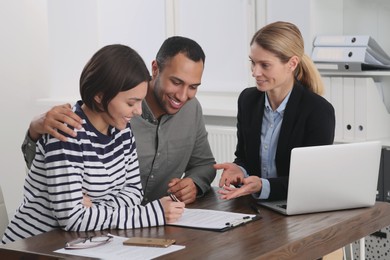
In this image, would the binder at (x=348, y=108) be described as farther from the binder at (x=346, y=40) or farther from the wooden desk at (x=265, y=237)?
the wooden desk at (x=265, y=237)

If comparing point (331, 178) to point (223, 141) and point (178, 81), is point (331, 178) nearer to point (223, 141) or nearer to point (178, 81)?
point (178, 81)

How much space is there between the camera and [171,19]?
4.98 m

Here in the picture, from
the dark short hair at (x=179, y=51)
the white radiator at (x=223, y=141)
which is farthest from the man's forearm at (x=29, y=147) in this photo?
the white radiator at (x=223, y=141)

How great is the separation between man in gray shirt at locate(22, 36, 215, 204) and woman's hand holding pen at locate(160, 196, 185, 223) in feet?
0.88

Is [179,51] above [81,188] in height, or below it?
above

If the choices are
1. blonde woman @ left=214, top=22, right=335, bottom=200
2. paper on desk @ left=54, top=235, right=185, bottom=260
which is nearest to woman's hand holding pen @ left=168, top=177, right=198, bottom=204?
blonde woman @ left=214, top=22, right=335, bottom=200

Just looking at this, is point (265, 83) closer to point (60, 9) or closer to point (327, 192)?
point (327, 192)

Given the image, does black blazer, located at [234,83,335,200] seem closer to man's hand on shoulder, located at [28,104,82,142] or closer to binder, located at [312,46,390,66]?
man's hand on shoulder, located at [28,104,82,142]

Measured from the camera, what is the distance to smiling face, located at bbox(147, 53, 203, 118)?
2.56m

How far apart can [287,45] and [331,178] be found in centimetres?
57

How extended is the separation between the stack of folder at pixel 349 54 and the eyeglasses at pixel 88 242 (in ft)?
6.79

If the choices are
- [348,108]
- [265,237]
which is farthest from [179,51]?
[348,108]

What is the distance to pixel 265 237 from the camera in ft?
6.70

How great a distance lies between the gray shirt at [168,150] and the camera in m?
2.70
